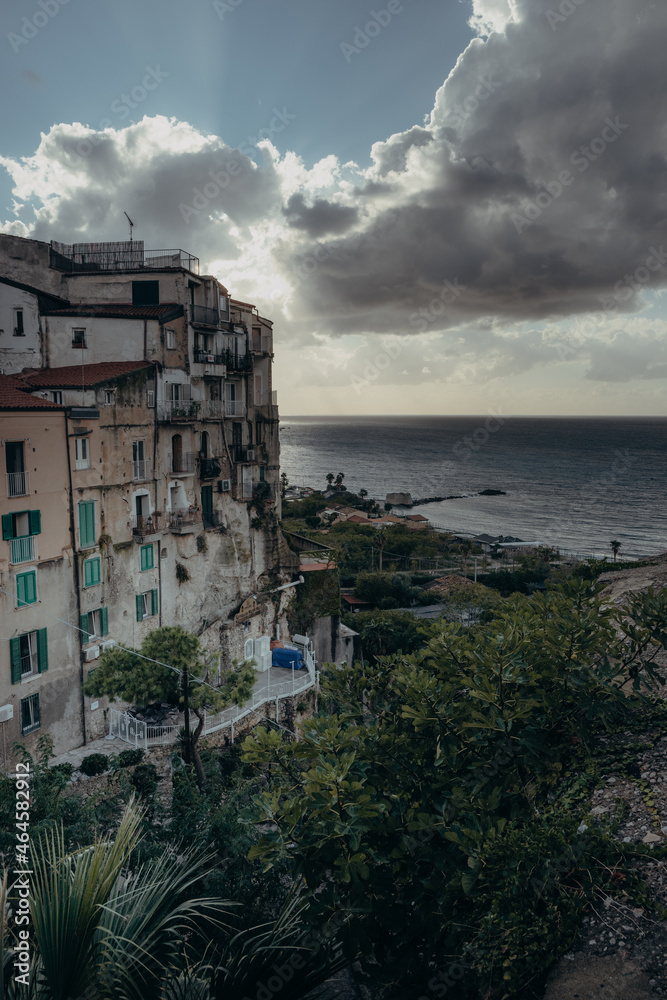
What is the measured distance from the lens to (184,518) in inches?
1136

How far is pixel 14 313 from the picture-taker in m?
26.5

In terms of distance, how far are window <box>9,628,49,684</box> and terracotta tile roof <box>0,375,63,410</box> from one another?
7287mm

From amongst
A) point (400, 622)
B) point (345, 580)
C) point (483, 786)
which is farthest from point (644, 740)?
point (345, 580)

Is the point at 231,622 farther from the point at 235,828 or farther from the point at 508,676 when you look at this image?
the point at 508,676

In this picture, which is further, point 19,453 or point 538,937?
point 19,453

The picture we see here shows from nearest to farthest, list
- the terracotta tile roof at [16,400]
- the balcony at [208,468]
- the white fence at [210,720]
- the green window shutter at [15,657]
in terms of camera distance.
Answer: the terracotta tile roof at [16,400]
the green window shutter at [15,657]
the white fence at [210,720]
the balcony at [208,468]

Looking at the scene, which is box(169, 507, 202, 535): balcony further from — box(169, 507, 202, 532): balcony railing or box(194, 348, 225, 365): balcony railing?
box(194, 348, 225, 365): balcony railing

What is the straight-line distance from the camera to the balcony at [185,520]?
28172mm

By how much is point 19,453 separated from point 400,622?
34.9 meters

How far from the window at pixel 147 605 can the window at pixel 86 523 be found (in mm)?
4086

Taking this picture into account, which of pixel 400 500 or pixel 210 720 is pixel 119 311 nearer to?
pixel 210 720

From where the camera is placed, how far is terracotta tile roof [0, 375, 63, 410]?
19.2 meters

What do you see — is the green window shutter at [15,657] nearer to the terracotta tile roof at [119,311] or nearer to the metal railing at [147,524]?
the metal railing at [147,524]

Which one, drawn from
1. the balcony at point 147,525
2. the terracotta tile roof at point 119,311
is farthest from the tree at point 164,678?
the terracotta tile roof at point 119,311
